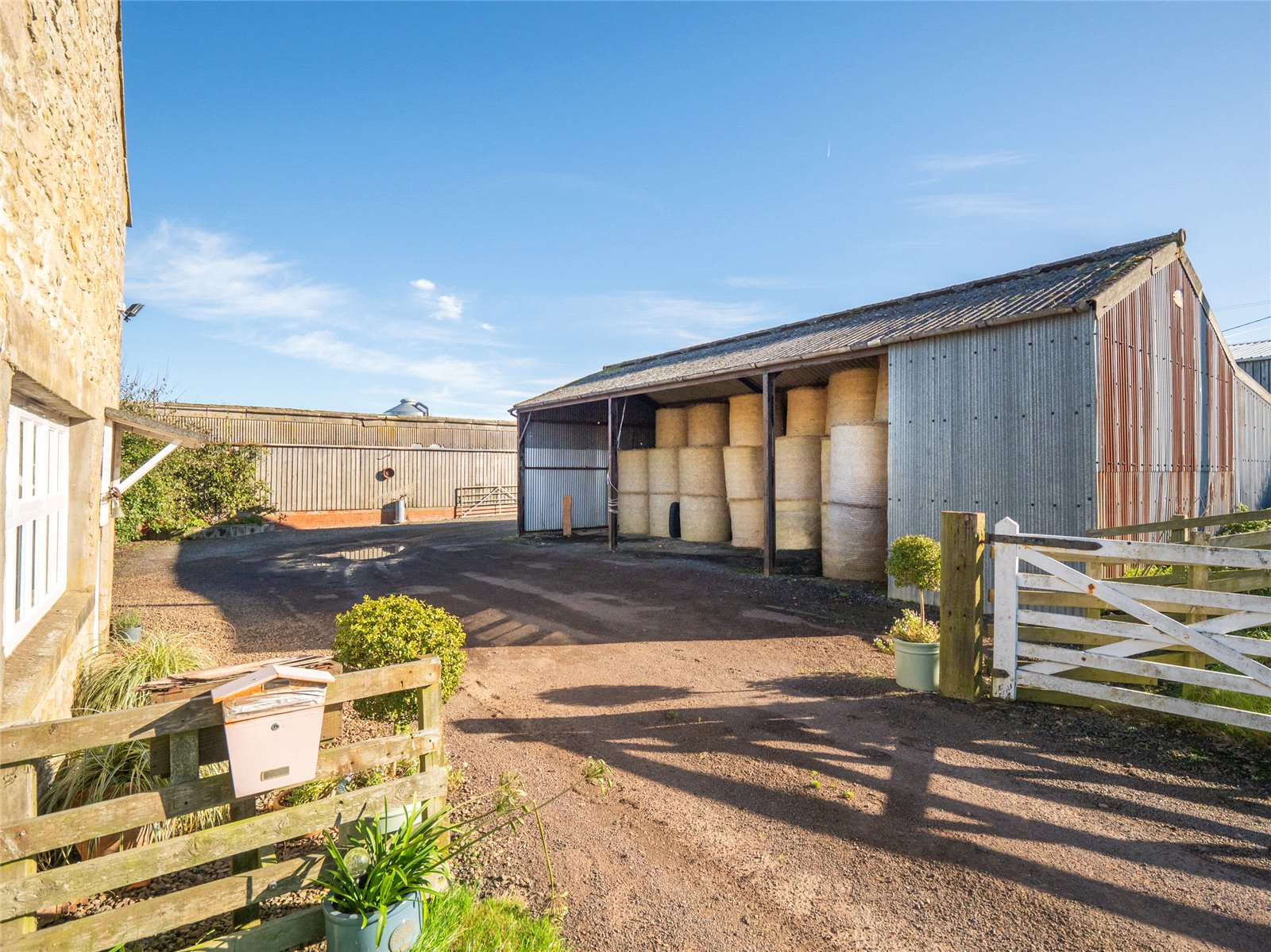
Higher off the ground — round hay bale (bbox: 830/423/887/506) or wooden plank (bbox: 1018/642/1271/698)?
round hay bale (bbox: 830/423/887/506)

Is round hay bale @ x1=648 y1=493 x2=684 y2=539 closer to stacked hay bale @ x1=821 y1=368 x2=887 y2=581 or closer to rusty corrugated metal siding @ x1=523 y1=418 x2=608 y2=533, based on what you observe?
rusty corrugated metal siding @ x1=523 y1=418 x2=608 y2=533

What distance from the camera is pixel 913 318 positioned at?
37.9ft

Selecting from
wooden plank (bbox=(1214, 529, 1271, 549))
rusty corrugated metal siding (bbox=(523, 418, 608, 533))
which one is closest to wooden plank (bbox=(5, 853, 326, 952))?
wooden plank (bbox=(1214, 529, 1271, 549))

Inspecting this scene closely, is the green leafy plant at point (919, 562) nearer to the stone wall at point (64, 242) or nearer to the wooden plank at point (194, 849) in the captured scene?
the wooden plank at point (194, 849)

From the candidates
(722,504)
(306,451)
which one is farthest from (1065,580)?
(306,451)

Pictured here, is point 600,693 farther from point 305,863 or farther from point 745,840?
point 305,863

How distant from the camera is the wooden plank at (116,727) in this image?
237 cm

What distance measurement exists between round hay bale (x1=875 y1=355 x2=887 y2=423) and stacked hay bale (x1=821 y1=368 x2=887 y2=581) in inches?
0.7

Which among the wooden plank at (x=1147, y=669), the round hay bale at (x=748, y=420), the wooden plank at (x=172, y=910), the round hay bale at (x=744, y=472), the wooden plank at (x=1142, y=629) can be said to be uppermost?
the round hay bale at (x=748, y=420)

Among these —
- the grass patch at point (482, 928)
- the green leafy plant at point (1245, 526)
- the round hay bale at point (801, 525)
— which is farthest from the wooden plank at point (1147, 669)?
the green leafy plant at point (1245, 526)

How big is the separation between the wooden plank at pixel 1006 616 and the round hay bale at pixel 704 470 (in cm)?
1101

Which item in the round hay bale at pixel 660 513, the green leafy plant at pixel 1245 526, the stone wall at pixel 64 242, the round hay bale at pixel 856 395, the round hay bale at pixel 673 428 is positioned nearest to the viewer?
the stone wall at pixel 64 242

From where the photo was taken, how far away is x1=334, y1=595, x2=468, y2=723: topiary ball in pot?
4.00m

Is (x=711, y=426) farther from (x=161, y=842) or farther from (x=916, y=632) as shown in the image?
(x=161, y=842)
